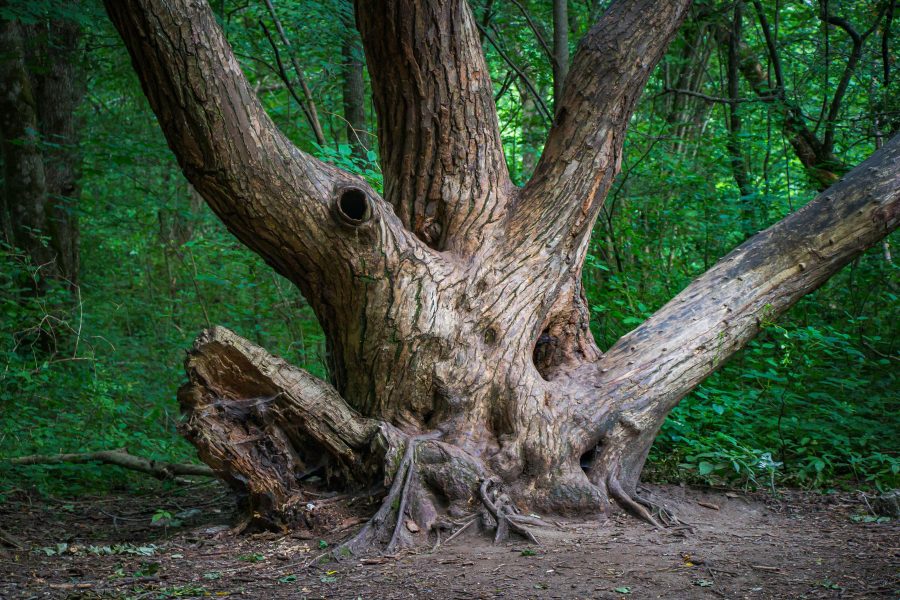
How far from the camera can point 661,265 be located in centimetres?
729

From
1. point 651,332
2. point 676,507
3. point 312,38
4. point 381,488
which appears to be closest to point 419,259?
point 381,488

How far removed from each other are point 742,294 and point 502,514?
→ 2.18 m

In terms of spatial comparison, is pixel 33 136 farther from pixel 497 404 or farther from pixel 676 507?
pixel 676 507

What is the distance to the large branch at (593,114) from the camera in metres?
4.52

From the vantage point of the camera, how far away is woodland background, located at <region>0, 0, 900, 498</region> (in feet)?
18.2

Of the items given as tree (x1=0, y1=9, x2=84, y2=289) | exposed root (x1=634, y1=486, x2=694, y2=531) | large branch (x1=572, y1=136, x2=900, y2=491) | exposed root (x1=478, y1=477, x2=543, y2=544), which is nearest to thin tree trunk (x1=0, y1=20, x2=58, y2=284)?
tree (x1=0, y1=9, x2=84, y2=289)

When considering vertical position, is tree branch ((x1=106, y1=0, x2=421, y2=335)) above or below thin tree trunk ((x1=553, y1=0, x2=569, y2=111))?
below

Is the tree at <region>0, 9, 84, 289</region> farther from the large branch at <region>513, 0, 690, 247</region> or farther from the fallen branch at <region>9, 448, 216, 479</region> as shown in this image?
the large branch at <region>513, 0, 690, 247</region>

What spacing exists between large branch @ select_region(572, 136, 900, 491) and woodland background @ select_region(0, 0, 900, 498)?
333 millimetres

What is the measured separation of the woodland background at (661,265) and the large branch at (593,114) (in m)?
1.42

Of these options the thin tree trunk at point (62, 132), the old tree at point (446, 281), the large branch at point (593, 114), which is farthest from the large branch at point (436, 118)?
the thin tree trunk at point (62, 132)

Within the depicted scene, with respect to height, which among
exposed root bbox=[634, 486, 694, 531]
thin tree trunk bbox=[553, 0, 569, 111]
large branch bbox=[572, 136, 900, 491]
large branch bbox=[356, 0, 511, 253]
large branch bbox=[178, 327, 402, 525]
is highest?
thin tree trunk bbox=[553, 0, 569, 111]

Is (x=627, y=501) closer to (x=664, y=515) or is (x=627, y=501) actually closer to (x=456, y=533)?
(x=664, y=515)

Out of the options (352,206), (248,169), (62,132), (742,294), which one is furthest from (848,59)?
(62,132)
